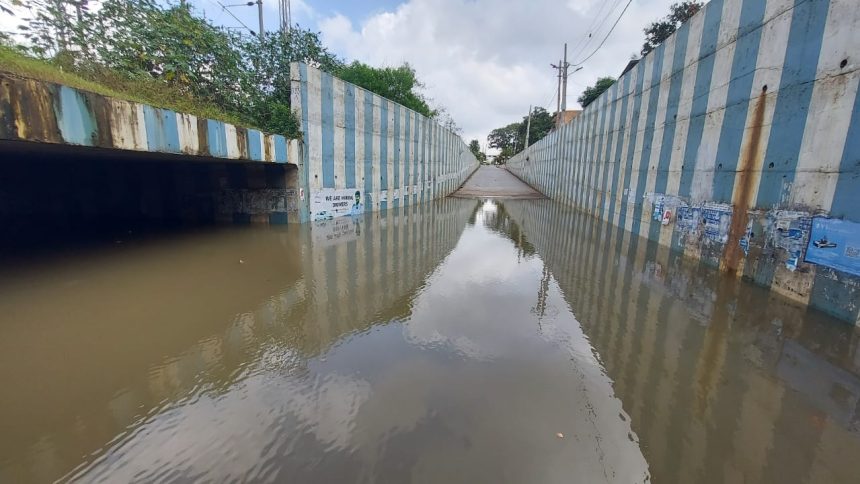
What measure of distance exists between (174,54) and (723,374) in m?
13.6

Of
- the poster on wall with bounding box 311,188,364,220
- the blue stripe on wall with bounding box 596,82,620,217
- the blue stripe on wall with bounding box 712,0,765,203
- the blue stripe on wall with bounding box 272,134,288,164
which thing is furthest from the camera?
the blue stripe on wall with bounding box 596,82,620,217

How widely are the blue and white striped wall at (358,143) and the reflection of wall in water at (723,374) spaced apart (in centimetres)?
950

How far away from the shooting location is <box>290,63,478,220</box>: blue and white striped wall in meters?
12.7

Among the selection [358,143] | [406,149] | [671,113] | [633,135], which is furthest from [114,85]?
[633,135]

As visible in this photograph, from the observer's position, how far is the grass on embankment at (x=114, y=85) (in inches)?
211

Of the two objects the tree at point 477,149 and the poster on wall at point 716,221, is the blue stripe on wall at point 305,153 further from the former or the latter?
the tree at point 477,149

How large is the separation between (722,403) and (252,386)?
14.4 feet

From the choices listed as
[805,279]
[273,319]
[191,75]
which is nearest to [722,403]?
[805,279]

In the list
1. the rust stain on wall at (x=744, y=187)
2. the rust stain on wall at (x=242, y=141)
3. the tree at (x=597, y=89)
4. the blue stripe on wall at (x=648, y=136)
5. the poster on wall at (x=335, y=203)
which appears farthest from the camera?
the tree at (x=597, y=89)

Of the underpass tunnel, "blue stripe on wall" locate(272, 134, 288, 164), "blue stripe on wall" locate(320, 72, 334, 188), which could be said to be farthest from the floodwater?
"blue stripe on wall" locate(320, 72, 334, 188)

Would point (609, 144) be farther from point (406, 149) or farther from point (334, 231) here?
point (334, 231)

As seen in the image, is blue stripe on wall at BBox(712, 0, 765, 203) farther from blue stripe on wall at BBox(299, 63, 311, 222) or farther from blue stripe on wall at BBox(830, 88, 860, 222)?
blue stripe on wall at BBox(299, 63, 311, 222)

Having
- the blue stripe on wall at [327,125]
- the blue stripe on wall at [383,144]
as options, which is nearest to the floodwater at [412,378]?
the blue stripe on wall at [327,125]

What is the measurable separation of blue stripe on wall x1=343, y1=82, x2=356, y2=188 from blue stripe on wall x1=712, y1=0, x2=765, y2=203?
11.8 meters
